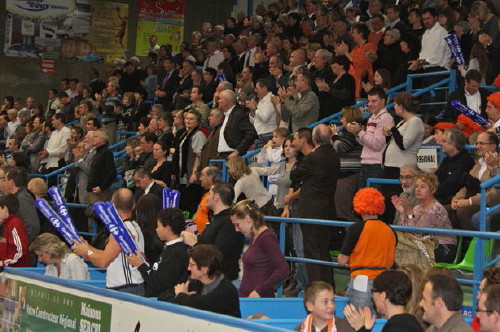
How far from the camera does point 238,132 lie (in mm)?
13164

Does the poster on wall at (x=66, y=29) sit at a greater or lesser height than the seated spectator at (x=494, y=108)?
greater

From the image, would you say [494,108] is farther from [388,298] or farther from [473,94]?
[388,298]

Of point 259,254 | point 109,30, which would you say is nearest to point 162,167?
point 259,254

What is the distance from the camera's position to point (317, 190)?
9.57 meters

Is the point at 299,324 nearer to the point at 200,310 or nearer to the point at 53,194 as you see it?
the point at 200,310

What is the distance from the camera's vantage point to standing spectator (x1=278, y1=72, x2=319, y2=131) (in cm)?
1258

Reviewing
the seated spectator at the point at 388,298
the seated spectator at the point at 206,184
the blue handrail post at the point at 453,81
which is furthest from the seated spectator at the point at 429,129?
the seated spectator at the point at 388,298

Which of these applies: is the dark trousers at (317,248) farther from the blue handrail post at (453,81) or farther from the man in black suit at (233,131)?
the blue handrail post at (453,81)

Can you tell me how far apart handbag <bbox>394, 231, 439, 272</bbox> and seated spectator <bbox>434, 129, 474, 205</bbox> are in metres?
1.02

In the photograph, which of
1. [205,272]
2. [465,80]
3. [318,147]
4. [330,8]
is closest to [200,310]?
[205,272]

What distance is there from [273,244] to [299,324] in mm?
1607

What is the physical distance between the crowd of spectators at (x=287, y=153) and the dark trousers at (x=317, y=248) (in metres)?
0.01

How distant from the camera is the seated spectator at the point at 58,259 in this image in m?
8.64

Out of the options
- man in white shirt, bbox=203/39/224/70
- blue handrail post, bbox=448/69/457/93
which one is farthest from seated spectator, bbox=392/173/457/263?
man in white shirt, bbox=203/39/224/70
